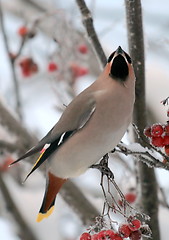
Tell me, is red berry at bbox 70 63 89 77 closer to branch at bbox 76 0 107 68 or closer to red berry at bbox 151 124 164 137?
branch at bbox 76 0 107 68

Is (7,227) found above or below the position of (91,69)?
below

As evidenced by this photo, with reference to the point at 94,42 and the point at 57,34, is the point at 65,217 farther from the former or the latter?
the point at 94,42

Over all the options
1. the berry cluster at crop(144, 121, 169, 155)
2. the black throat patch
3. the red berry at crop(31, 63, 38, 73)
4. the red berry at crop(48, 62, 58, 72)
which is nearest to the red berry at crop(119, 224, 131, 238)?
the berry cluster at crop(144, 121, 169, 155)

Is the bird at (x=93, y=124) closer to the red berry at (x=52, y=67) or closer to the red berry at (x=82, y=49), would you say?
the red berry at (x=52, y=67)

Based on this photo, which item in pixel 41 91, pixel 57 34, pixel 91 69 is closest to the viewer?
pixel 57 34

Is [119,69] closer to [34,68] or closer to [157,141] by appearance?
[157,141]

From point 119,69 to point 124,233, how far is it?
1.81 ft

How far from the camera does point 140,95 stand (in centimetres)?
220

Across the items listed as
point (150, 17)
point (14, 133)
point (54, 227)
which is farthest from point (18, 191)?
point (150, 17)

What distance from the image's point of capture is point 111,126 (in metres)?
1.83

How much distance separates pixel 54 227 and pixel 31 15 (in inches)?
81.2

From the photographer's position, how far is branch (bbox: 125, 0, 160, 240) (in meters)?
2.03

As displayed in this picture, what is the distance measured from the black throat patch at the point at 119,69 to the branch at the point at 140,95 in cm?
22

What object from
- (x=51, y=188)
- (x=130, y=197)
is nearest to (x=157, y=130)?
(x=51, y=188)
